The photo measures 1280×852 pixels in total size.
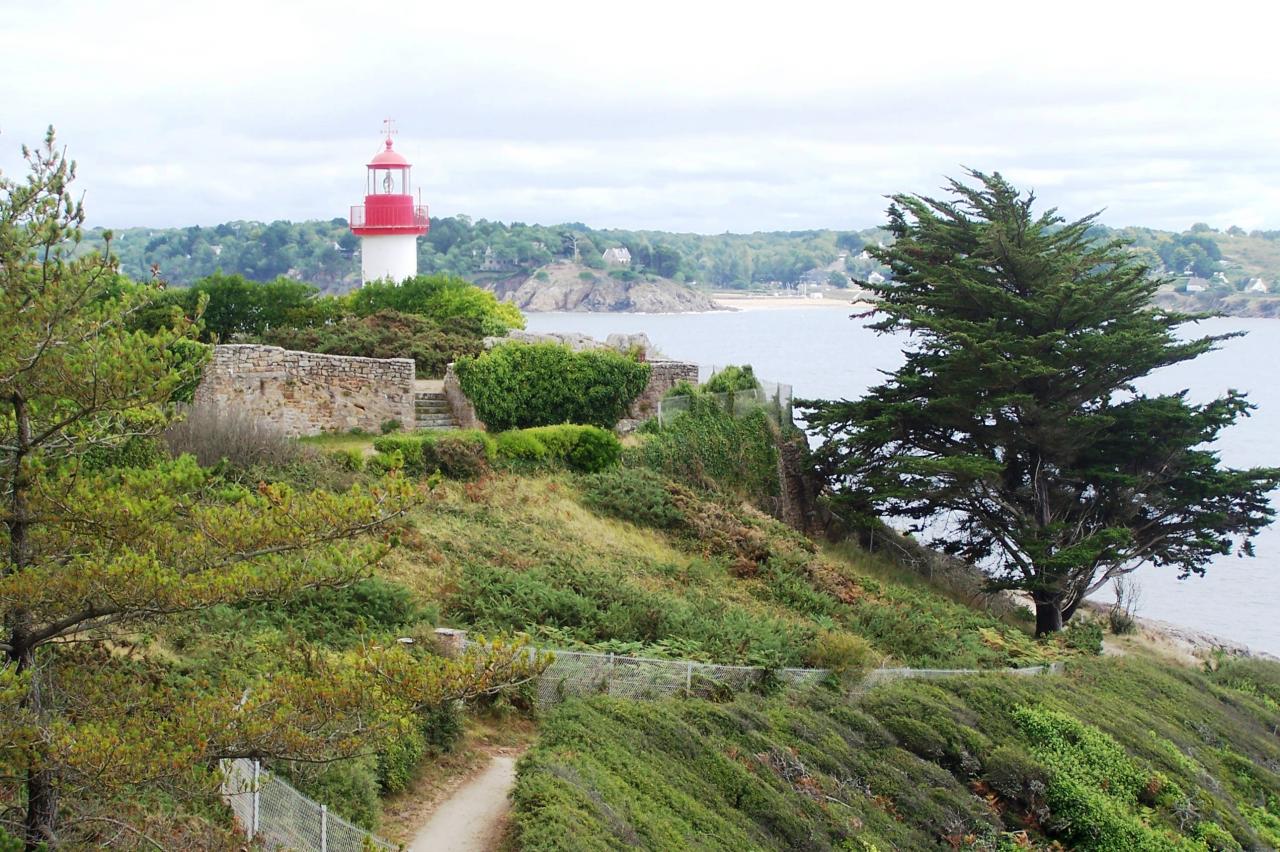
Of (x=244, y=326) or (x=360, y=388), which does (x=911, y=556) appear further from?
(x=244, y=326)

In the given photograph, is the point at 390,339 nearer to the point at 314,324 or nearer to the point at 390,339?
the point at 390,339

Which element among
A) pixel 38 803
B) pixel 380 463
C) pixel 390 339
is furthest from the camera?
pixel 390 339

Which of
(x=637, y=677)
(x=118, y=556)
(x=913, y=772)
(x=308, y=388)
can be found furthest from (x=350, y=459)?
(x=118, y=556)

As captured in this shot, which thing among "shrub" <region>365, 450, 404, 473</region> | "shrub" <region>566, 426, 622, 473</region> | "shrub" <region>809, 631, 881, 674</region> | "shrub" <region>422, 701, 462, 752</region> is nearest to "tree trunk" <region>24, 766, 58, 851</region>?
"shrub" <region>422, 701, 462, 752</region>

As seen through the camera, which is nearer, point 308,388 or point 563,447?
point 308,388

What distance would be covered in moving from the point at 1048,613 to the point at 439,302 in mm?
16579

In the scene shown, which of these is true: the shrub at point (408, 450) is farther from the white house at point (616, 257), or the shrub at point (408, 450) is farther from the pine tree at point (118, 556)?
the white house at point (616, 257)

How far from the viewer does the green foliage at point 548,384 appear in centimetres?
2623

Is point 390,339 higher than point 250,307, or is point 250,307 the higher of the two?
point 250,307

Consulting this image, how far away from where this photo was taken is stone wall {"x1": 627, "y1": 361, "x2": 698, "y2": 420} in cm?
2916

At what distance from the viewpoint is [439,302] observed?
33.1 meters

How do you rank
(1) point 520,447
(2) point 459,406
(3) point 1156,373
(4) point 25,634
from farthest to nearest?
(3) point 1156,373
(2) point 459,406
(1) point 520,447
(4) point 25,634

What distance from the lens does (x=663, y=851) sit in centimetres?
1053

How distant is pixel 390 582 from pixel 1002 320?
54.9 ft
